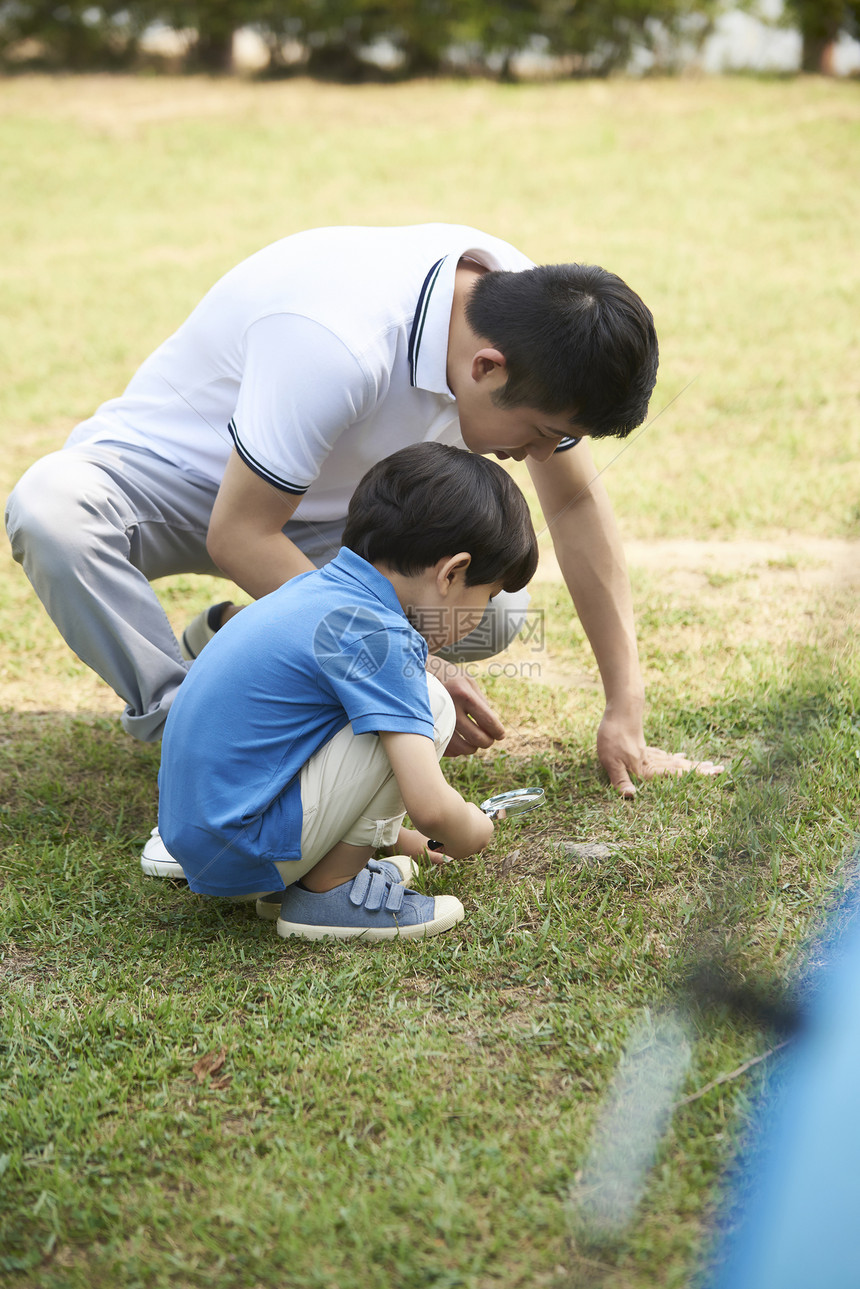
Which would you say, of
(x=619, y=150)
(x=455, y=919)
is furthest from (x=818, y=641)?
(x=619, y=150)

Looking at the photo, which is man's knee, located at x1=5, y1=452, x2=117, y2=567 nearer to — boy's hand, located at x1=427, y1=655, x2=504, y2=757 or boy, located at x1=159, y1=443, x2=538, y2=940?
boy, located at x1=159, y1=443, x2=538, y2=940

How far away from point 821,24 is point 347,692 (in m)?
11.3

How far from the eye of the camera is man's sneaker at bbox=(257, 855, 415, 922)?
77.2 inches

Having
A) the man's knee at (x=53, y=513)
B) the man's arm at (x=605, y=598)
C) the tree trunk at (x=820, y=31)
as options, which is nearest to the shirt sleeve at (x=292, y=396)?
the man's knee at (x=53, y=513)

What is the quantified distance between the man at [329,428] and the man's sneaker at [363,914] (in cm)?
38

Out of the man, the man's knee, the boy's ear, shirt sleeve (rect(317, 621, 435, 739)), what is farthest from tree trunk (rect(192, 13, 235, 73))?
shirt sleeve (rect(317, 621, 435, 739))

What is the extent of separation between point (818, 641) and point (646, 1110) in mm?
1688

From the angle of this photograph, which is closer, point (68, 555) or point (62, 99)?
point (68, 555)

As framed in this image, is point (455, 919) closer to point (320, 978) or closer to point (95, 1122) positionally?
point (320, 978)

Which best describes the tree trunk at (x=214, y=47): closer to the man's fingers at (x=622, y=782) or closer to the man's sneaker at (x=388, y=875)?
the man's fingers at (x=622, y=782)

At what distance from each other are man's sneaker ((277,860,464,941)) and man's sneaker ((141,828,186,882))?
279 mm

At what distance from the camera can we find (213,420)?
7.63 feet

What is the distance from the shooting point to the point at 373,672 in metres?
1.69

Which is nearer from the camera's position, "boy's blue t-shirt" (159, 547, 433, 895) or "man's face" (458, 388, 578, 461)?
"boy's blue t-shirt" (159, 547, 433, 895)
